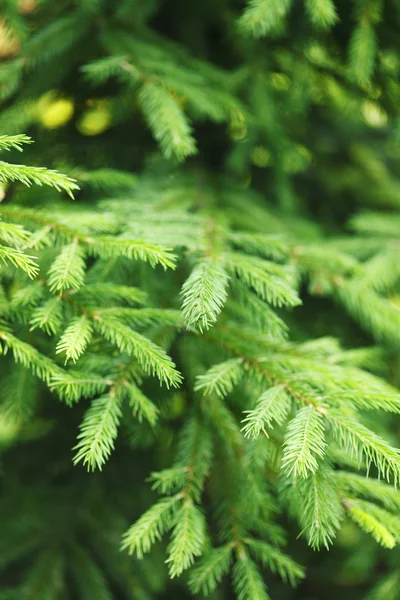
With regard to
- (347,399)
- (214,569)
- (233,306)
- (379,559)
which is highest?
(347,399)

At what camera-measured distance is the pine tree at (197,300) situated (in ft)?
3.69

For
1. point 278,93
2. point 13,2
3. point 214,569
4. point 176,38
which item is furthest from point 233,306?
point 176,38

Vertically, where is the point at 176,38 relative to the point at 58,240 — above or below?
above

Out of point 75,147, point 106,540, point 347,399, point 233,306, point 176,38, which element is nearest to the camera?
point 347,399

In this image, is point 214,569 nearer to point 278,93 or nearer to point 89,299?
point 89,299

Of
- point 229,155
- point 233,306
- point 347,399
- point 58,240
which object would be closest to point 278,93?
point 229,155

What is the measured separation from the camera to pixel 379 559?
Answer: 1919 millimetres

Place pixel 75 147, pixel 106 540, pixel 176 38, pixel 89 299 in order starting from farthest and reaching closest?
pixel 176 38
pixel 75 147
pixel 106 540
pixel 89 299

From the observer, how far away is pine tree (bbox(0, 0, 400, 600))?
1.13 metres

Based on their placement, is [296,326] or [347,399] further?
[296,326]

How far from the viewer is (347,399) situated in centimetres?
111

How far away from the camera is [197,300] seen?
1.01 m

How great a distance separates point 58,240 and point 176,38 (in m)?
1.24

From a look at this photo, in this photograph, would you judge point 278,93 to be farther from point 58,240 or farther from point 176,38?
point 58,240
